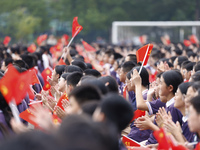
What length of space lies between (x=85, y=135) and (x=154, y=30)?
21.6 metres

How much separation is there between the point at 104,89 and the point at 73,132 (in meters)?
1.50

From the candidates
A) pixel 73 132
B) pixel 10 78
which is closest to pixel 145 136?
pixel 10 78

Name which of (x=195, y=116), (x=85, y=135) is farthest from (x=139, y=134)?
(x=85, y=135)

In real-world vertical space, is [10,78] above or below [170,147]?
above

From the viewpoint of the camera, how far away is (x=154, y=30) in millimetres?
22891

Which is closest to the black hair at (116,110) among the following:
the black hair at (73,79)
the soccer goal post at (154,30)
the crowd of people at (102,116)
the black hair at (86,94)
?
the crowd of people at (102,116)

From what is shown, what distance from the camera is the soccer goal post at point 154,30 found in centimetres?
2219

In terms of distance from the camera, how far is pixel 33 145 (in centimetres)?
170

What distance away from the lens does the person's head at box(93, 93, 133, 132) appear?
2412 millimetres

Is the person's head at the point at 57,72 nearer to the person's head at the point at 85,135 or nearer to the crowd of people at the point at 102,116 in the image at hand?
the crowd of people at the point at 102,116

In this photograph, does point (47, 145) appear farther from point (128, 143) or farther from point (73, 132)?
point (128, 143)

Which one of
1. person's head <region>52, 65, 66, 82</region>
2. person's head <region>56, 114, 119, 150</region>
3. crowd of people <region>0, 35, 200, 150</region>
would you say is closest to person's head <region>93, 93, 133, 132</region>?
crowd of people <region>0, 35, 200, 150</region>

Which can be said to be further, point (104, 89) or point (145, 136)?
point (145, 136)

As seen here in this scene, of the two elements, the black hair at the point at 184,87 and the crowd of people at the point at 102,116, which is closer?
the crowd of people at the point at 102,116
